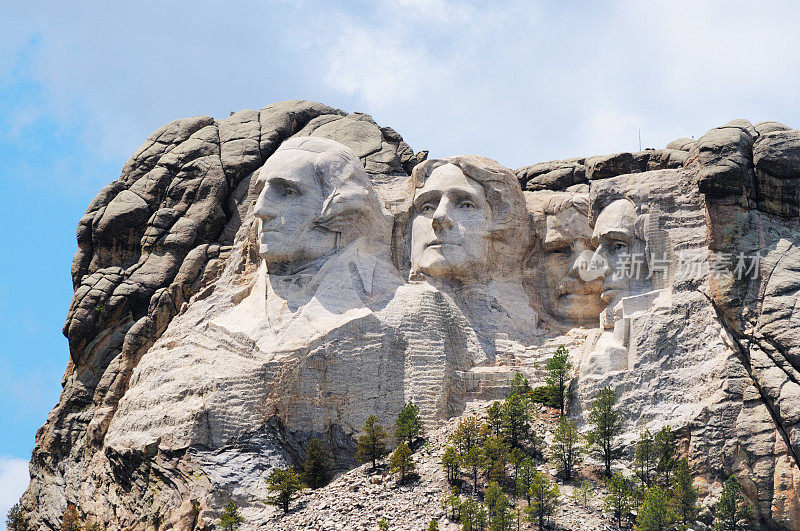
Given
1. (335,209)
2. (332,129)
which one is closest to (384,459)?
(335,209)

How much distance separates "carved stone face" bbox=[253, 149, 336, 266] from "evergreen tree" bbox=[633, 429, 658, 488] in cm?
918

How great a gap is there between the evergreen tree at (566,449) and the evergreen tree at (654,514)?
2274 millimetres

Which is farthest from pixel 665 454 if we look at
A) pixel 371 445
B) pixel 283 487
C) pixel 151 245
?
pixel 151 245

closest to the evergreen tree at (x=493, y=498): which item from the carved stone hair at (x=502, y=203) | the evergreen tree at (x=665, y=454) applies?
the evergreen tree at (x=665, y=454)

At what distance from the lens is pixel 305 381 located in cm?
3359

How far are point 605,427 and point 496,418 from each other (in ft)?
7.55

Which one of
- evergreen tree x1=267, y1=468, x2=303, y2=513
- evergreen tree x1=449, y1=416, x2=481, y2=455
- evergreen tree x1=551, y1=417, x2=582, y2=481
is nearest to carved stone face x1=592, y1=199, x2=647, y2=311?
evergreen tree x1=551, y1=417, x2=582, y2=481

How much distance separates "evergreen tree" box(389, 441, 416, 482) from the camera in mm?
31297

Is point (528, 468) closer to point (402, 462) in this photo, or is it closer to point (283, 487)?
point (402, 462)

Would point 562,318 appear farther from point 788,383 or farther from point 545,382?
point 788,383

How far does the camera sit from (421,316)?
34.3 m

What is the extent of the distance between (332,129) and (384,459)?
11.9m

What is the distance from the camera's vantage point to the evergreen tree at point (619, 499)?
2975 centimetres

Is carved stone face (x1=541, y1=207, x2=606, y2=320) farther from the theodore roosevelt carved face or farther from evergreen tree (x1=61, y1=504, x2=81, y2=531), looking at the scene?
evergreen tree (x1=61, y1=504, x2=81, y2=531)
